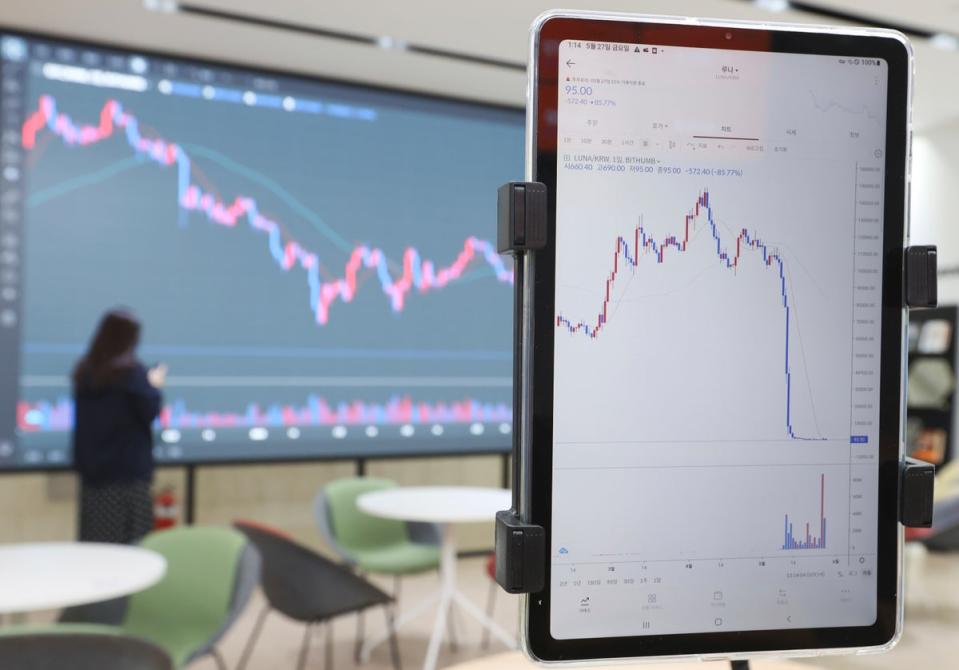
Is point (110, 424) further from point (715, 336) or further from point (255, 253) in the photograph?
point (715, 336)

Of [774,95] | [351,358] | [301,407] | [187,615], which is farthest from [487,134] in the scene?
[774,95]

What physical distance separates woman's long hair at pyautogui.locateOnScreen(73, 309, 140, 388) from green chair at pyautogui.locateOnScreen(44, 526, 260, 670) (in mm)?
1342

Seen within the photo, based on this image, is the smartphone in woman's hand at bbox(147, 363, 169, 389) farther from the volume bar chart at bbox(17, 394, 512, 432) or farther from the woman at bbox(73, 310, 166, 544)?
the woman at bbox(73, 310, 166, 544)

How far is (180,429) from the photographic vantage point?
193 inches

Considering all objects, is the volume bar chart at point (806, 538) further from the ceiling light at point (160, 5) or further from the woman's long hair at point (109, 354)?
the ceiling light at point (160, 5)

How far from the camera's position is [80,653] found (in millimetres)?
1961

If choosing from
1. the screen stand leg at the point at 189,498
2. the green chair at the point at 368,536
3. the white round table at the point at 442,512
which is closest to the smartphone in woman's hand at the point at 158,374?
the screen stand leg at the point at 189,498

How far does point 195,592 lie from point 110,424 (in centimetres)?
147

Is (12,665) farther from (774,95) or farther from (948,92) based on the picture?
(948,92)

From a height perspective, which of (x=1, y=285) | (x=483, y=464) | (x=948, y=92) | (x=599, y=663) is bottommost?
(x=483, y=464)

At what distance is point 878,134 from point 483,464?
5.52 metres

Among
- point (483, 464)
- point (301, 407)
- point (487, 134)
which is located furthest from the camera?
point (483, 464)

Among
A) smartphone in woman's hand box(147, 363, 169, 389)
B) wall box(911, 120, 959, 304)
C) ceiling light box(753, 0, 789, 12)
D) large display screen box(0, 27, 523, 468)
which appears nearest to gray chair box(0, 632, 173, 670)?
smartphone in woman's hand box(147, 363, 169, 389)

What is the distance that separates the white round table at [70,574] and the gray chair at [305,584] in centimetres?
55
